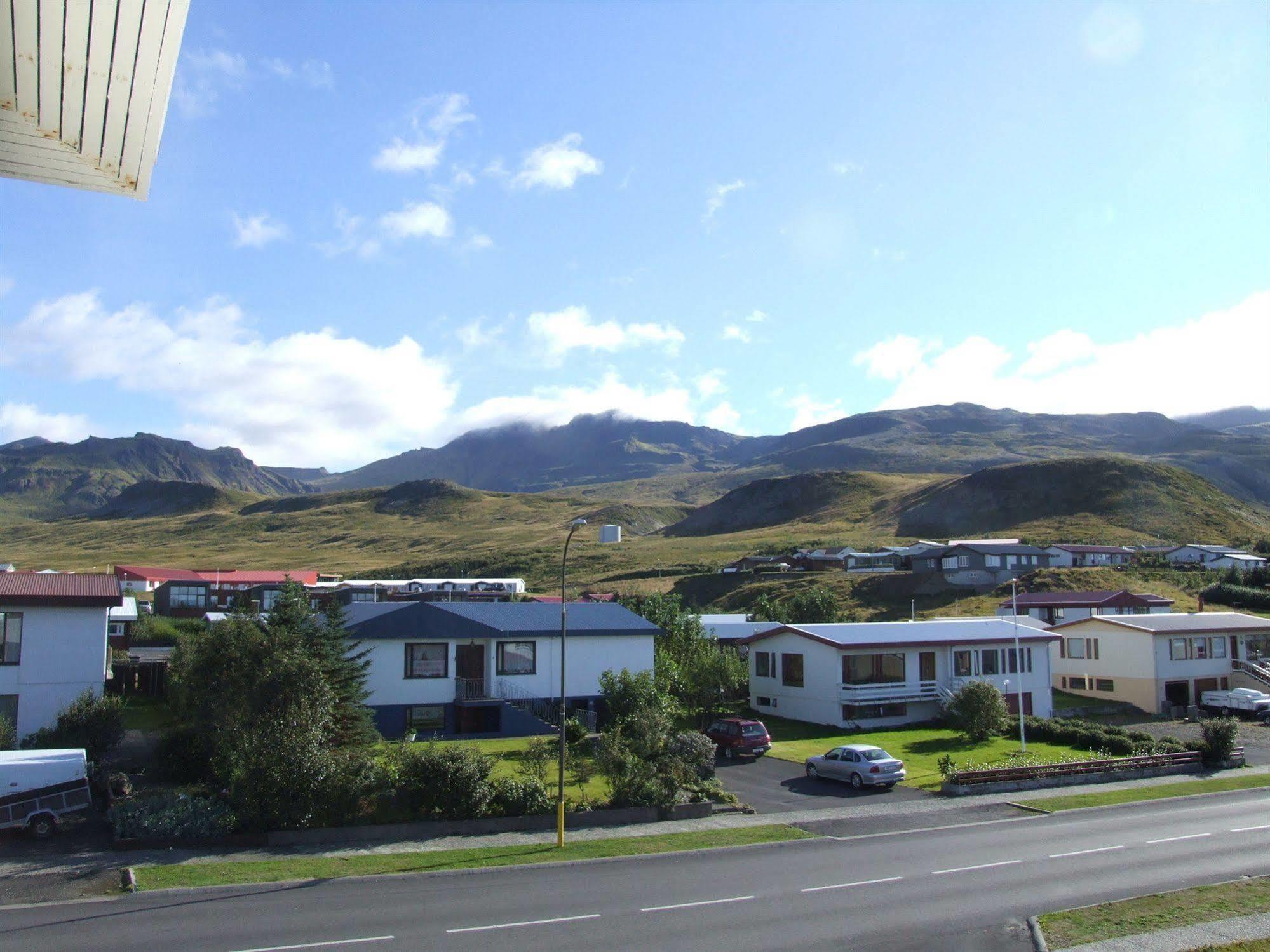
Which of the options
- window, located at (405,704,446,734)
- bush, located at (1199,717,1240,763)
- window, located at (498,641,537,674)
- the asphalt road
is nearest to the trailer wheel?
the asphalt road

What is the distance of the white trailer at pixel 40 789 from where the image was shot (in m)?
24.2

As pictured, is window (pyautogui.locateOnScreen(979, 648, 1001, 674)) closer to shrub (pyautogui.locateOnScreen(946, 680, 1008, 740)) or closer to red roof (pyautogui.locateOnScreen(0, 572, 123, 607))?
shrub (pyautogui.locateOnScreen(946, 680, 1008, 740))

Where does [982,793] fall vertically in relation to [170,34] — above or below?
below

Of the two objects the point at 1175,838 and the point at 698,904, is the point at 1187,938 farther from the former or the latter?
the point at 1175,838

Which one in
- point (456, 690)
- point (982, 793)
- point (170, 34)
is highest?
point (170, 34)

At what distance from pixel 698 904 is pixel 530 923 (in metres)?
3.62

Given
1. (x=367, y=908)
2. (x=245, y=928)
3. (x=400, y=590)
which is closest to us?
(x=245, y=928)

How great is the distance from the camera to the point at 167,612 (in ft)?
281

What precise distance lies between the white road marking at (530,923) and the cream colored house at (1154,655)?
45.4 m

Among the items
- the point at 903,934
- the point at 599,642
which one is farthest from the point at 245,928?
the point at 599,642

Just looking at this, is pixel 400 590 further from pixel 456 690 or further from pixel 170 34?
pixel 170 34

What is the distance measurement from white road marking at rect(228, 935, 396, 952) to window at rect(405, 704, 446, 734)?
24.3 meters

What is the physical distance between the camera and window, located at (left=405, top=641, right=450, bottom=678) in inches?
1593

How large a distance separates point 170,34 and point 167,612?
9367cm
